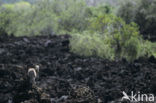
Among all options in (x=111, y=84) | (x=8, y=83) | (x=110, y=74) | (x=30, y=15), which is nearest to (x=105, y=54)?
(x=110, y=74)

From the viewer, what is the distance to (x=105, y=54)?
16516 millimetres

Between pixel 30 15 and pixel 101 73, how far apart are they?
2247cm

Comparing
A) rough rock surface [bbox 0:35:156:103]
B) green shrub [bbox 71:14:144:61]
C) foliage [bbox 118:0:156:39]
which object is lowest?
rough rock surface [bbox 0:35:156:103]

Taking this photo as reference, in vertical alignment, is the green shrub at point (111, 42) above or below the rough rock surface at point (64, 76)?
above

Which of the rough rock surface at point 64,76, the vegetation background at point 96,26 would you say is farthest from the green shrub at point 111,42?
the rough rock surface at point 64,76

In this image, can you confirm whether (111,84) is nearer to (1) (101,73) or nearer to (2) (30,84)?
(1) (101,73)

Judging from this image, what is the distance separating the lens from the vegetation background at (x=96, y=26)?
16.4 m

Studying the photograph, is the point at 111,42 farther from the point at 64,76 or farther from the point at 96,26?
the point at 64,76

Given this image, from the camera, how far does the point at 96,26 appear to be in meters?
19.0

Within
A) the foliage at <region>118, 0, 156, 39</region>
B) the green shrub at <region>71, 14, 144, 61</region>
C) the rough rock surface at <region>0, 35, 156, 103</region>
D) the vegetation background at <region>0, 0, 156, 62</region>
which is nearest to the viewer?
the rough rock surface at <region>0, 35, 156, 103</region>

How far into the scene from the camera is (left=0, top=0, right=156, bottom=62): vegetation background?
1642cm

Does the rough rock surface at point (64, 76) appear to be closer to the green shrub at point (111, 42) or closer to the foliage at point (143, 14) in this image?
the green shrub at point (111, 42)

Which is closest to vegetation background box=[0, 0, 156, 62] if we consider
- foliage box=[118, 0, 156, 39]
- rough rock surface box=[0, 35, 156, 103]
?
foliage box=[118, 0, 156, 39]

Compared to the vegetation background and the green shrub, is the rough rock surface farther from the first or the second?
the vegetation background
